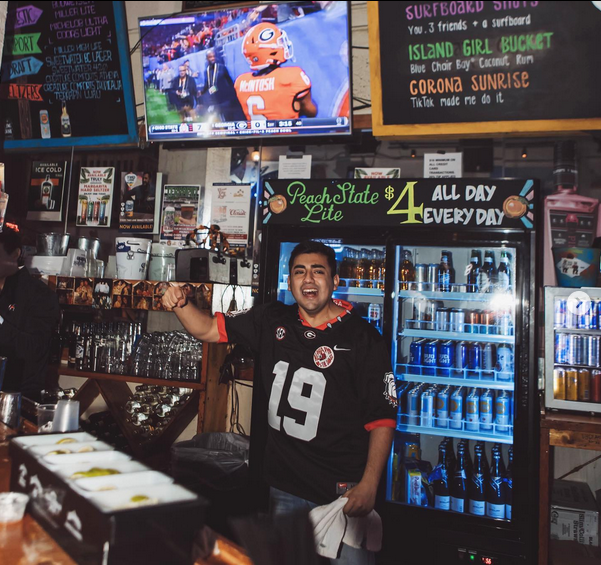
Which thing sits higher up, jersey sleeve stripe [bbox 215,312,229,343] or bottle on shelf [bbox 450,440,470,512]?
jersey sleeve stripe [bbox 215,312,229,343]

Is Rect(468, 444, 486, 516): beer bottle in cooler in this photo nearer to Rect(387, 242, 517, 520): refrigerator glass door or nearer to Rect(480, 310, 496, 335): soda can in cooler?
Rect(387, 242, 517, 520): refrigerator glass door

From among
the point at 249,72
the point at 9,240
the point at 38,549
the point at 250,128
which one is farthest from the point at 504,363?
the point at 9,240

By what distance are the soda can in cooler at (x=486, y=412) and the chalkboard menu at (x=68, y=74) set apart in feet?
Result: 10.3

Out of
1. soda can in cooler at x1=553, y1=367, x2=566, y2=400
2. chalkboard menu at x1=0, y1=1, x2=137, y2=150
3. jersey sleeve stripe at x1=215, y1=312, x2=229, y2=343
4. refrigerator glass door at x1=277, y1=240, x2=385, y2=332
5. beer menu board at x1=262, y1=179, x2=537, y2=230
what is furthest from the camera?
chalkboard menu at x1=0, y1=1, x2=137, y2=150

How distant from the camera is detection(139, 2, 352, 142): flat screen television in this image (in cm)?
337

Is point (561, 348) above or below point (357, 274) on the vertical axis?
below

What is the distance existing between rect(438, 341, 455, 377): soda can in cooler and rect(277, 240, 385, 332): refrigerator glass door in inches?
16.5

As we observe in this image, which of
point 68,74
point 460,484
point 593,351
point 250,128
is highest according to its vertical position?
point 68,74

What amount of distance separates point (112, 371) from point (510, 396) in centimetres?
283

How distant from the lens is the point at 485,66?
9.55ft

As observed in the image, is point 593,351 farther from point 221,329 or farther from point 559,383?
point 221,329

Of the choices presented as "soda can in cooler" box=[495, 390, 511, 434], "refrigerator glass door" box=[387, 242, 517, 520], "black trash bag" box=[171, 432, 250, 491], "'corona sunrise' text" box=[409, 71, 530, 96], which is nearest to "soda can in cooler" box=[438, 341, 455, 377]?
"refrigerator glass door" box=[387, 242, 517, 520]

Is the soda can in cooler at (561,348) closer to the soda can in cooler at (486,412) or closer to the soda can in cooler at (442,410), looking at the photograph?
the soda can in cooler at (486,412)

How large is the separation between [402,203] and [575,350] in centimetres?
142
